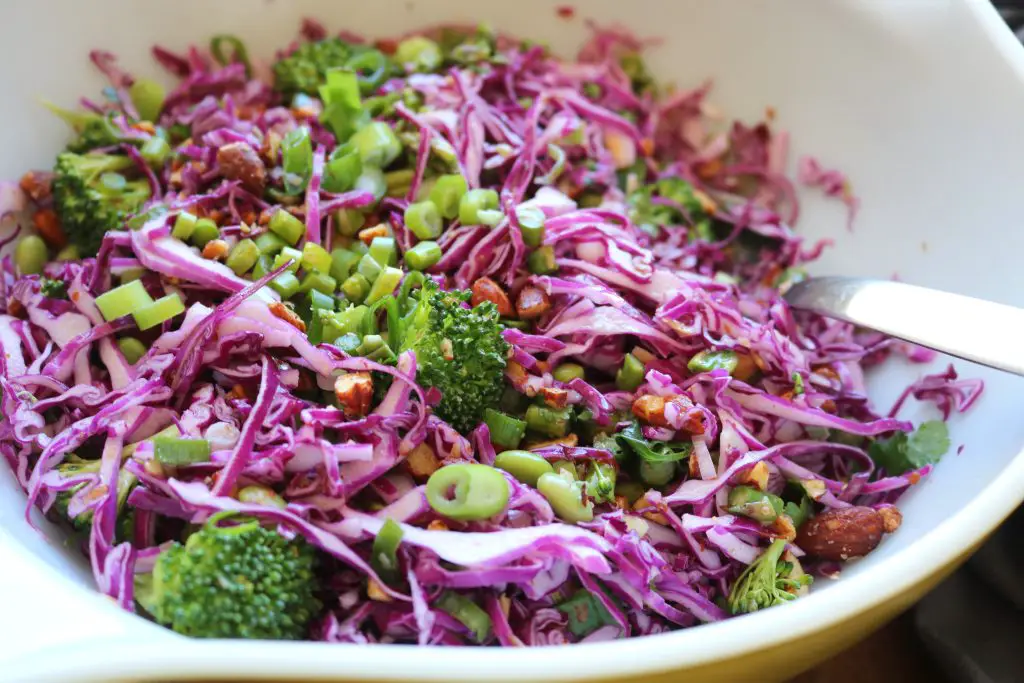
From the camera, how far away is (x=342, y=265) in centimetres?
163

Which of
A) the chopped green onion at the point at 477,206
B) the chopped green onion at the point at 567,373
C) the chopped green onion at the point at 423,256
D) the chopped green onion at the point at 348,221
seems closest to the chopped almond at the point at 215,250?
the chopped green onion at the point at 348,221

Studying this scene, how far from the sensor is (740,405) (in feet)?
5.12

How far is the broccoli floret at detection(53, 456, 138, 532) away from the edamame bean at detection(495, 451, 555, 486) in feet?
1.90

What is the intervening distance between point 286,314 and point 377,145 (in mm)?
483

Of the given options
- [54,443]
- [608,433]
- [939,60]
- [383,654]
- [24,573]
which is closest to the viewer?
[383,654]

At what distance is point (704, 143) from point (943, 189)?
609mm

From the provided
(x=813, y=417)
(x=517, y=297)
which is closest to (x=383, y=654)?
(x=517, y=297)

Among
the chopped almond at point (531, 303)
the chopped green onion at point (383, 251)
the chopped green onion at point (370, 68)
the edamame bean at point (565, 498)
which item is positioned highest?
the chopped green onion at point (370, 68)

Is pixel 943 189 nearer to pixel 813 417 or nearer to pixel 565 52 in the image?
pixel 813 417

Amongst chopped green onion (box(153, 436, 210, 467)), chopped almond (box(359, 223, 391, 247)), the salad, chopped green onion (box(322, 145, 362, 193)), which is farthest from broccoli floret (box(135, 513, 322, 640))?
chopped green onion (box(322, 145, 362, 193))

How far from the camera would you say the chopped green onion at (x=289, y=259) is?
5.07 ft

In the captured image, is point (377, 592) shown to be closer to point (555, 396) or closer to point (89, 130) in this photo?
point (555, 396)

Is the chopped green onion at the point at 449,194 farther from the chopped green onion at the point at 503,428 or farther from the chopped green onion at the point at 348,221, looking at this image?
the chopped green onion at the point at 503,428

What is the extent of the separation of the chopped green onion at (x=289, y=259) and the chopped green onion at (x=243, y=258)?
46 millimetres
